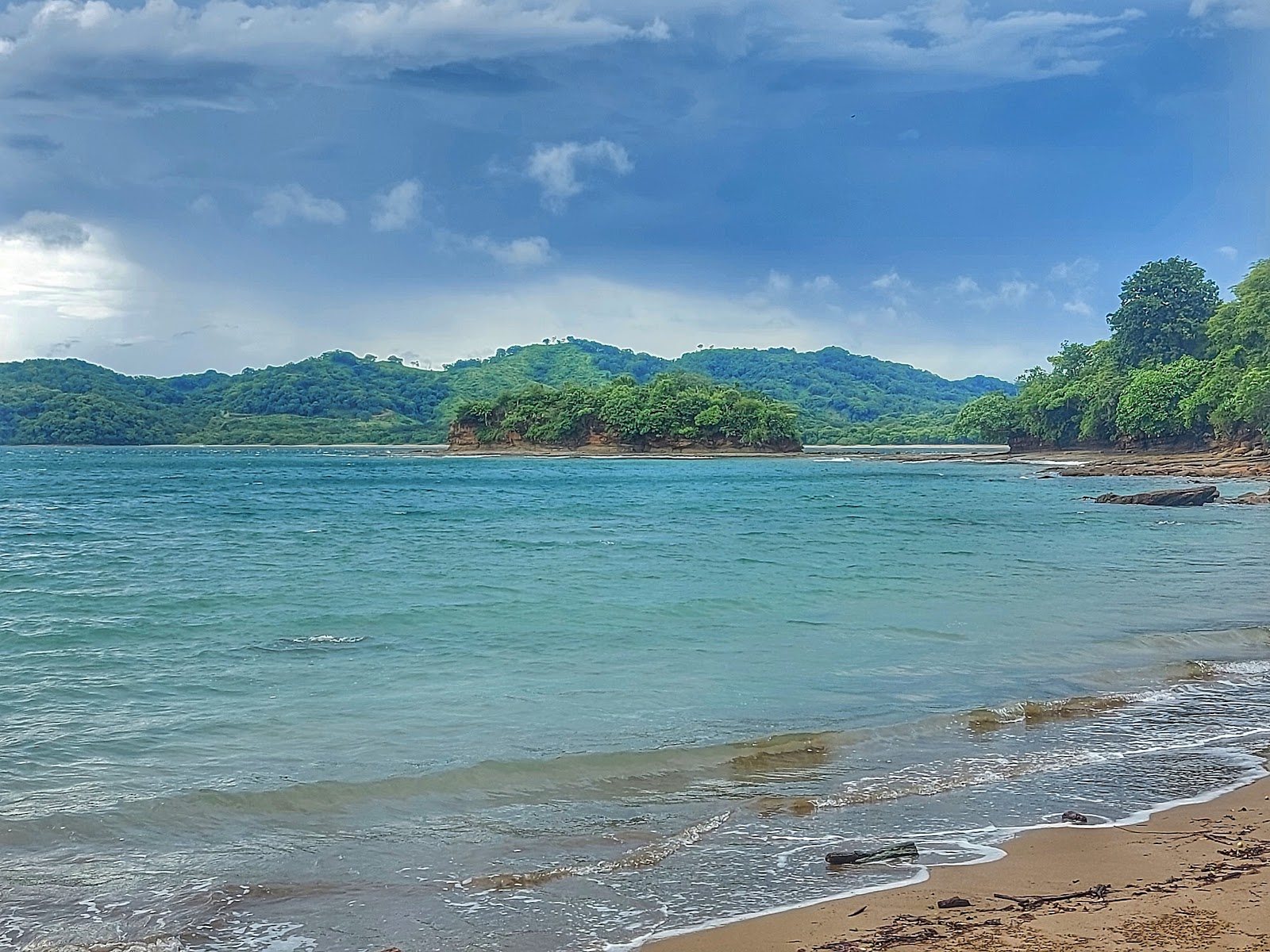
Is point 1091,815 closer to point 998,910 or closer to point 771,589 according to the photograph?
point 998,910

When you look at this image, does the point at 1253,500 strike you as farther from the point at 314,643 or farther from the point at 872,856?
the point at 872,856

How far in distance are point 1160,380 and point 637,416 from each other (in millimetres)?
68219

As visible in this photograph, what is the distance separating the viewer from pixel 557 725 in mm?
11789

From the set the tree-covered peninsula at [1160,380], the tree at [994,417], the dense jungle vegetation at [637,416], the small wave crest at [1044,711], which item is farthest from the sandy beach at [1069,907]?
the dense jungle vegetation at [637,416]

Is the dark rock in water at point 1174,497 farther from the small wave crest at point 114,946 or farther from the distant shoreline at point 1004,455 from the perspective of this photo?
the small wave crest at point 114,946

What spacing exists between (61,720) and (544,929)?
7743mm

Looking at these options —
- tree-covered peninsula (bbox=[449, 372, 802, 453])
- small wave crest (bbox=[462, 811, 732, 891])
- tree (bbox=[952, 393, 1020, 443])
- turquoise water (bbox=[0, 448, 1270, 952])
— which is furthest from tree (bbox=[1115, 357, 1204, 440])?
small wave crest (bbox=[462, 811, 732, 891])

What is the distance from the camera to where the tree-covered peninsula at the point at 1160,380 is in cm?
8406

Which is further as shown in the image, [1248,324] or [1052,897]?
[1248,324]

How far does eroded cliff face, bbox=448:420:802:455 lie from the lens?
145 meters

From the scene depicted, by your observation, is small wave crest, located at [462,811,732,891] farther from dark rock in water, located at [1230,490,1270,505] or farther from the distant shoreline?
the distant shoreline

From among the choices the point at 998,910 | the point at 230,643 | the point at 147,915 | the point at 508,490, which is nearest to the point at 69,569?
the point at 230,643

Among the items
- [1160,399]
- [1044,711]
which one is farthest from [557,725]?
[1160,399]

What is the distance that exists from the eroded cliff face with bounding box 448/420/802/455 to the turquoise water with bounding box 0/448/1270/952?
115730 millimetres
